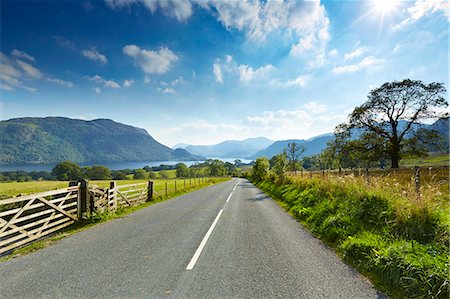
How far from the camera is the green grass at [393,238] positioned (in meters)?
3.84

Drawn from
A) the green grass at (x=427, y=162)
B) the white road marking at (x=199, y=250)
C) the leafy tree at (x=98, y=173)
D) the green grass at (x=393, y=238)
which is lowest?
the leafy tree at (x=98, y=173)

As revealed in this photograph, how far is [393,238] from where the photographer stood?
5387 mm

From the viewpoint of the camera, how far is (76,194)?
10.2 metres

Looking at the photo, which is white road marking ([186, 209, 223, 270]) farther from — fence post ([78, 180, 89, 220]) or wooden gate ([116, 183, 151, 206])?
wooden gate ([116, 183, 151, 206])

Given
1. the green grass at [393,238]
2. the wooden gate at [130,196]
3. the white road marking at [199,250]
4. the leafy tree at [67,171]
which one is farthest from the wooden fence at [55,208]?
the leafy tree at [67,171]

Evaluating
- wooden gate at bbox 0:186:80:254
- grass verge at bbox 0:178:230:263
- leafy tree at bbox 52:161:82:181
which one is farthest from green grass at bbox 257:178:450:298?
leafy tree at bbox 52:161:82:181

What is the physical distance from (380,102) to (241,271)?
35412 millimetres

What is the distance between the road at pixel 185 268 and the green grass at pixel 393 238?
448mm

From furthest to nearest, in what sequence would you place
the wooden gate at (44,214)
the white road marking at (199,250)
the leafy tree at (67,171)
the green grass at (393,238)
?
the leafy tree at (67,171)
the wooden gate at (44,214)
the white road marking at (199,250)
the green grass at (393,238)

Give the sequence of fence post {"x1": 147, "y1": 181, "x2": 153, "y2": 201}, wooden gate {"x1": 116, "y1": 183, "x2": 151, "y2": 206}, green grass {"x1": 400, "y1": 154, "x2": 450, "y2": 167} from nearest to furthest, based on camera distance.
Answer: wooden gate {"x1": 116, "y1": 183, "x2": 151, "y2": 206} < fence post {"x1": 147, "y1": 181, "x2": 153, "y2": 201} < green grass {"x1": 400, "y1": 154, "x2": 450, "y2": 167}

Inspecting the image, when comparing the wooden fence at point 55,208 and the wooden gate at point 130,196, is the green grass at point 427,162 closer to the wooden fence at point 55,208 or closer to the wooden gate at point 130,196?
the wooden gate at point 130,196

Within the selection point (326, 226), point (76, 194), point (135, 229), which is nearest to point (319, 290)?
point (326, 226)

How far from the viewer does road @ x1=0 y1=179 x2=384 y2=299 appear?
398 centimetres

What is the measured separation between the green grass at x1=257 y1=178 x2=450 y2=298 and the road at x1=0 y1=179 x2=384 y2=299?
45 centimetres
